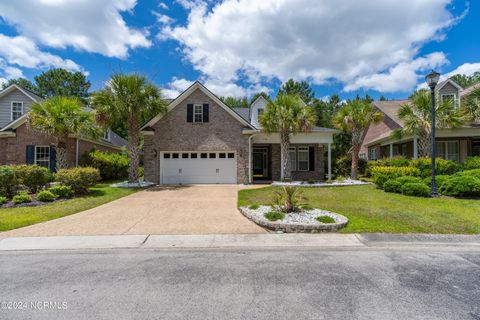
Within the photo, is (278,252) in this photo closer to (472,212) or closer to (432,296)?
(432,296)

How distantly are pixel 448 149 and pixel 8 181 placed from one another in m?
26.9

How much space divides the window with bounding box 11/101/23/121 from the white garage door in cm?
1134

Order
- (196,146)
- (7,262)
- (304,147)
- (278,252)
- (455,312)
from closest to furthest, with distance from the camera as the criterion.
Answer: (455,312)
(7,262)
(278,252)
(196,146)
(304,147)

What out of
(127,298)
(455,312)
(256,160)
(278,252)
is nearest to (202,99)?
(256,160)

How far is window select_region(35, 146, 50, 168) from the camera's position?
51.5 ft

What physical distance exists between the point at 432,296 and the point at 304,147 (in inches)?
611

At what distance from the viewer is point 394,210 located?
829 centimetres

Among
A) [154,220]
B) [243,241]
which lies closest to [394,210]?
[243,241]

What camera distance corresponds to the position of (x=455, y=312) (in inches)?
117

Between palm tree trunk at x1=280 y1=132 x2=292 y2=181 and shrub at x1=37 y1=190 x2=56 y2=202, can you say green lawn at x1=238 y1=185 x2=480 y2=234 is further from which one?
shrub at x1=37 y1=190 x2=56 y2=202

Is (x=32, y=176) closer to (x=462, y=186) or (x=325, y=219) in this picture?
(x=325, y=219)

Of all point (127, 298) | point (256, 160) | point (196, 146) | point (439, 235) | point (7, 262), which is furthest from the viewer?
point (256, 160)

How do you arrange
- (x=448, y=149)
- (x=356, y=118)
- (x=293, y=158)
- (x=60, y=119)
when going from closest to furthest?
(x=60, y=119)
(x=356, y=118)
(x=448, y=149)
(x=293, y=158)

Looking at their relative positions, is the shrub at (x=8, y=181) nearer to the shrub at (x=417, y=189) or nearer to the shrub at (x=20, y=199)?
the shrub at (x=20, y=199)
